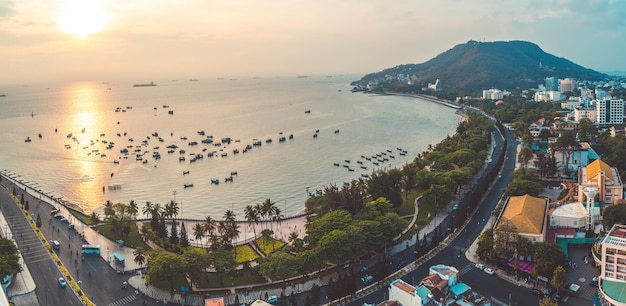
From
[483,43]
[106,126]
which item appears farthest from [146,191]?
[483,43]

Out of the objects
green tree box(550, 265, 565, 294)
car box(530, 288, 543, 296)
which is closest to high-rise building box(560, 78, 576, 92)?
car box(530, 288, 543, 296)

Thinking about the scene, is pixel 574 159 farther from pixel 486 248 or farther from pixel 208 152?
pixel 208 152

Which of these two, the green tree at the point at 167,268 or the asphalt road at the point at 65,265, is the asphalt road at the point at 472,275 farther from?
the asphalt road at the point at 65,265

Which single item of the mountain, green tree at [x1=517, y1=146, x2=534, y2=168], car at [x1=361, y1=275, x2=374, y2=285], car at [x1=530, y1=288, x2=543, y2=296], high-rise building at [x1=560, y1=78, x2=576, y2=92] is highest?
the mountain

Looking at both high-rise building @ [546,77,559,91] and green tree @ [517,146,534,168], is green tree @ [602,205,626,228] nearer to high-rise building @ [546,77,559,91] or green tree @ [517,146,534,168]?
green tree @ [517,146,534,168]

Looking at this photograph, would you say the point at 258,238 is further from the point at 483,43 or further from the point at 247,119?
the point at 483,43

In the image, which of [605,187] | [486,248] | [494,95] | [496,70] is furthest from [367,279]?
[496,70]
